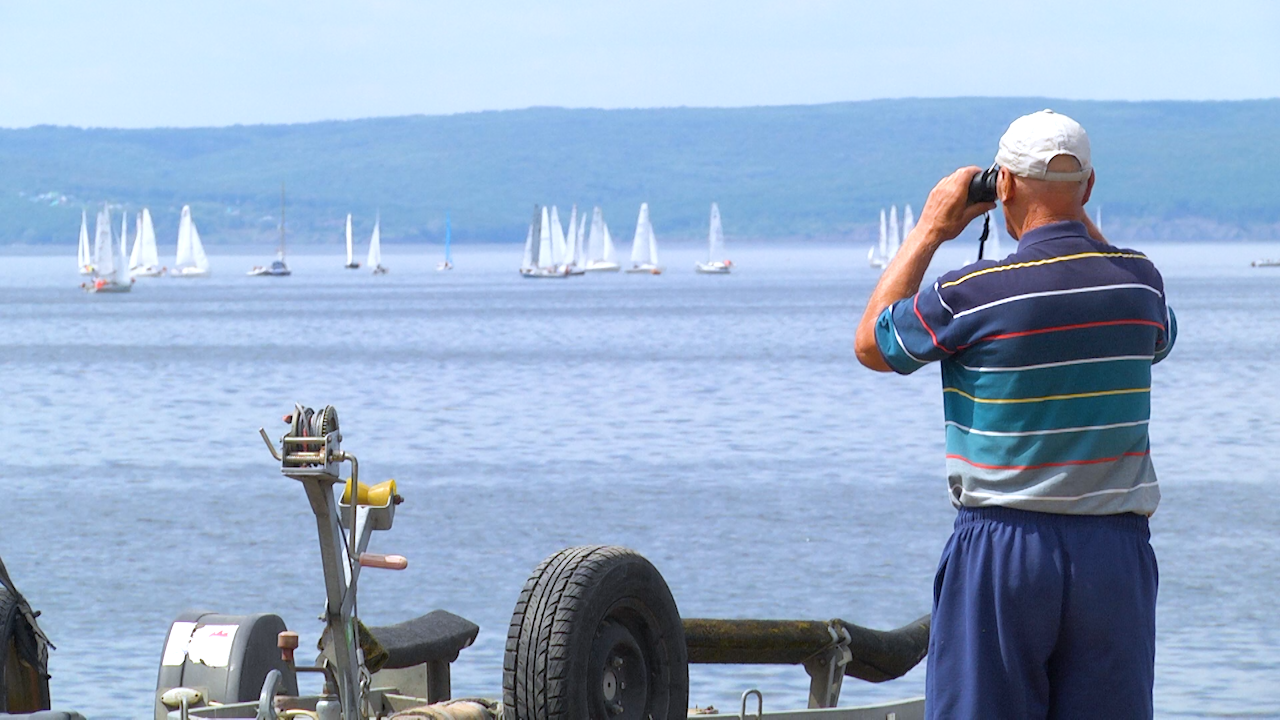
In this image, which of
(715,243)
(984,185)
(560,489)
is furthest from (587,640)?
(715,243)

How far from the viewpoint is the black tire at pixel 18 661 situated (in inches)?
238

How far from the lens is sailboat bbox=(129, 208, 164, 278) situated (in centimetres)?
12938

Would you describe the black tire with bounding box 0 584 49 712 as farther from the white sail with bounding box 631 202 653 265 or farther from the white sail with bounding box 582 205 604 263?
the white sail with bounding box 582 205 604 263

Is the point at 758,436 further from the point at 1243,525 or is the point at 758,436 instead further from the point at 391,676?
the point at 391,676

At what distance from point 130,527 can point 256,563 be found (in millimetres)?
3326

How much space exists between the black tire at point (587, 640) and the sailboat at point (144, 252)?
124m

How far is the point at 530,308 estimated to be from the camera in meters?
88.1

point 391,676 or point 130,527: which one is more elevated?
point 391,676

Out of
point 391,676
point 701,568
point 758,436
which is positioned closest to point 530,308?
point 758,436

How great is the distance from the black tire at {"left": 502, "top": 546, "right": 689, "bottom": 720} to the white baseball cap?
5.55 feet

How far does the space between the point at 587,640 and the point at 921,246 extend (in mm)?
1494

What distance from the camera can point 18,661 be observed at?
615cm

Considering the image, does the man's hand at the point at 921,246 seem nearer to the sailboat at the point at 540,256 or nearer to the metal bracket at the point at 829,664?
the metal bracket at the point at 829,664

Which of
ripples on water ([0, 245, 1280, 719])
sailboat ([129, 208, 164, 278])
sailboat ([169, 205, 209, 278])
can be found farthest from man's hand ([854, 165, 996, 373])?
sailboat ([169, 205, 209, 278])
